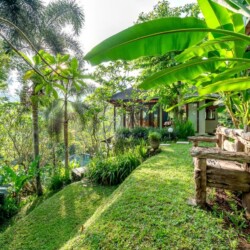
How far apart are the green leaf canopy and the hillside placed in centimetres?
208

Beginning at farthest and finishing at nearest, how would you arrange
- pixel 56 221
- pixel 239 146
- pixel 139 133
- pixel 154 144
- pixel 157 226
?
pixel 139 133 → pixel 154 144 → pixel 56 221 → pixel 239 146 → pixel 157 226

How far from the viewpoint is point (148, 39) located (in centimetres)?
159

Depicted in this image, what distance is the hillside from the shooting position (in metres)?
2.09

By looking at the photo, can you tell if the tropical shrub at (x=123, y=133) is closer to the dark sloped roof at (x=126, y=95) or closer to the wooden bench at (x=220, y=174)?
the dark sloped roof at (x=126, y=95)

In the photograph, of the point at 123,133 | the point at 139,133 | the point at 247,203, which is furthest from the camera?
the point at 123,133

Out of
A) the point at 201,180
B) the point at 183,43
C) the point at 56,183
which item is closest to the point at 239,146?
the point at 201,180

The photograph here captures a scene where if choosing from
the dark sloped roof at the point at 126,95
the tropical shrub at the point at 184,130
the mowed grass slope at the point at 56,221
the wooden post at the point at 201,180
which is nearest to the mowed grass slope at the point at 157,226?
the wooden post at the point at 201,180

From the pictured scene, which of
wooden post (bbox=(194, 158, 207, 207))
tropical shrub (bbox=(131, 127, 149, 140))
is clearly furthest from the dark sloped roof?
wooden post (bbox=(194, 158, 207, 207))

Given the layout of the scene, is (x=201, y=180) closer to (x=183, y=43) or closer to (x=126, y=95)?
(x=183, y=43)

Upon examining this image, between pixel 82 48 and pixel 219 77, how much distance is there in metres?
9.92

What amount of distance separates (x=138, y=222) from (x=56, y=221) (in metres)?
2.77

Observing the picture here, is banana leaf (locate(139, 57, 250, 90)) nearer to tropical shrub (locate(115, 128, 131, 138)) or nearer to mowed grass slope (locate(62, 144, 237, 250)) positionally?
mowed grass slope (locate(62, 144, 237, 250))

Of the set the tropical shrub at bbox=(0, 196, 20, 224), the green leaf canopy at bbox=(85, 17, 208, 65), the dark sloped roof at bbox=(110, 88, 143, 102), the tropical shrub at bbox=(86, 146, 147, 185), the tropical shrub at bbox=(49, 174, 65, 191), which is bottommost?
the tropical shrub at bbox=(0, 196, 20, 224)

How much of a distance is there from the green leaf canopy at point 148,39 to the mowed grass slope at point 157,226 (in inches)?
81.4
